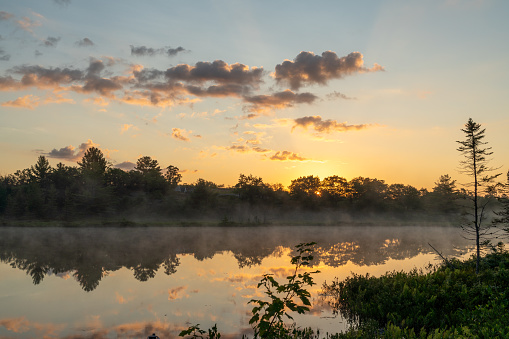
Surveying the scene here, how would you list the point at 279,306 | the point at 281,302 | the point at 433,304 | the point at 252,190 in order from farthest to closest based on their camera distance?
the point at 252,190
the point at 433,304
the point at 281,302
the point at 279,306

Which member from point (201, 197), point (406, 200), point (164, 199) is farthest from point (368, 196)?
point (164, 199)

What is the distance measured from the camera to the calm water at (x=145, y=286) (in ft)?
45.3

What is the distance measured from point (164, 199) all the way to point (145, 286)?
254 ft

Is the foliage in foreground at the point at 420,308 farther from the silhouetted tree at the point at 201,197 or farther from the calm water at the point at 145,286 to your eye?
the silhouetted tree at the point at 201,197

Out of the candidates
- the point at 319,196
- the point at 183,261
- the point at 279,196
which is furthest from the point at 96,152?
the point at 183,261

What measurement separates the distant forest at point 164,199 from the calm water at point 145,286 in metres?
42.7

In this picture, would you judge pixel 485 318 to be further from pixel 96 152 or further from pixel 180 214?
pixel 96 152

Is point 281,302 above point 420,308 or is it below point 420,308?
above

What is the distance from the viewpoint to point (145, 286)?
21219 millimetres

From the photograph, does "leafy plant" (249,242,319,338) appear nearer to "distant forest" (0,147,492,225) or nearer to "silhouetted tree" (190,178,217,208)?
Answer: "distant forest" (0,147,492,225)

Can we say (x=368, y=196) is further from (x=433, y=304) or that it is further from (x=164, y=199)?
(x=433, y=304)

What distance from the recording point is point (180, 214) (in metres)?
91.9

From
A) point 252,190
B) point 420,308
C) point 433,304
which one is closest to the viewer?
point 420,308

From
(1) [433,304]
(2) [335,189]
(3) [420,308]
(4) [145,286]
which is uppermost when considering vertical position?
(2) [335,189]
